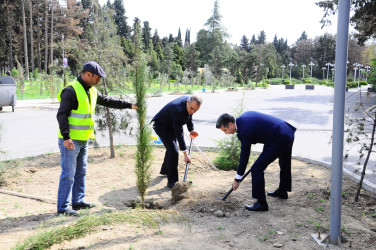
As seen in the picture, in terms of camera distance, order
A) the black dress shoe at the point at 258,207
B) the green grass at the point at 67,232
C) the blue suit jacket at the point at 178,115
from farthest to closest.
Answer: the blue suit jacket at the point at 178,115 → the black dress shoe at the point at 258,207 → the green grass at the point at 67,232

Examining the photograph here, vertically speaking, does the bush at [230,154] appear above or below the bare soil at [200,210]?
above

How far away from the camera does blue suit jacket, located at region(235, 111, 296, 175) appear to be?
444 centimetres

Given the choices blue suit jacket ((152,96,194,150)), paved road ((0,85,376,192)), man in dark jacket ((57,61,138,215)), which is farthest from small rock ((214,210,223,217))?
paved road ((0,85,376,192))

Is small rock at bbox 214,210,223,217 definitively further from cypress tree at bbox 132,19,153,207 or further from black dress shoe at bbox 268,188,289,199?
black dress shoe at bbox 268,188,289,199

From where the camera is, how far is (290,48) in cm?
10931

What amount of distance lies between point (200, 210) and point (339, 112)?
6.96 feet

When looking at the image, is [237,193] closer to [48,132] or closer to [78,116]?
[78,116]

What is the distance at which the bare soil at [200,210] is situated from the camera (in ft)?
11.6

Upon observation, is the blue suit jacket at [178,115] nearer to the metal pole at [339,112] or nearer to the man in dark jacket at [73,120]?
the man in dark jacket at [73,120]

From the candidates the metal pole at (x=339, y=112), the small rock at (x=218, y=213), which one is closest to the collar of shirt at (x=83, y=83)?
the small rock at (x=218, y=213)

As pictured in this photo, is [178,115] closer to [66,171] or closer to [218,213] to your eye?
[218,213]

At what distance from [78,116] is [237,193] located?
2.64 metres

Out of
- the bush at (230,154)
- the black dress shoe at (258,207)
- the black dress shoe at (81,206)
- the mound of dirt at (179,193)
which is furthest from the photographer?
the bush at (230,154)

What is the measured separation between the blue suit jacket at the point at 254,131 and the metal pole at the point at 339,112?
119 centimetres
